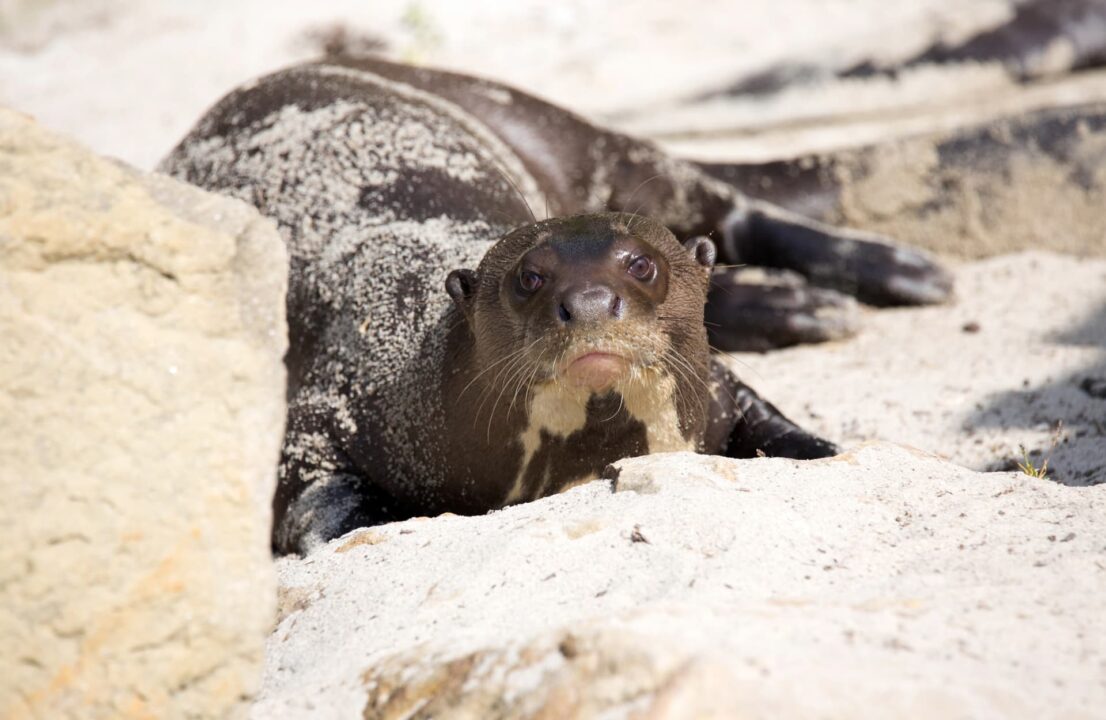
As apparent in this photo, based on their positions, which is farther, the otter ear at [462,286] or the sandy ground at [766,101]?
the sandy ground at [766,101]

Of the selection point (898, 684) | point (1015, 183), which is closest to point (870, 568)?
point (898, 684)

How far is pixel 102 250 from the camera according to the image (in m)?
2.44

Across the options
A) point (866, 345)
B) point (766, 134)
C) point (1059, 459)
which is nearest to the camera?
point (1059, 459)

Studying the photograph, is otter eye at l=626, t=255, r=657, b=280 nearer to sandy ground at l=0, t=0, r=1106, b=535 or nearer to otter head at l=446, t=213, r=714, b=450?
otter head at l=446, t=213, r=714, b=450

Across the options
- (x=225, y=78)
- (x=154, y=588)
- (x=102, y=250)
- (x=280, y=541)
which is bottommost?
(x=280, y=541)

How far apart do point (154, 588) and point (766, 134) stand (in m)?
5.92

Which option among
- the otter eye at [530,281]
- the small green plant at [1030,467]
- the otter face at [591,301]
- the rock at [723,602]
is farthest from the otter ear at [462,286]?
the small green plant at [1030,467]

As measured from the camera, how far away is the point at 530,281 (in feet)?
11.8

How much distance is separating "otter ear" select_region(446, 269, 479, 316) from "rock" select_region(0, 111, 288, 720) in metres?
1.37

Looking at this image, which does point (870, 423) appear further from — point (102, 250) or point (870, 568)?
point (102, 250)

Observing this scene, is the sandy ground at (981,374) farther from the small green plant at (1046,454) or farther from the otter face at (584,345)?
the otter face at (584,345)

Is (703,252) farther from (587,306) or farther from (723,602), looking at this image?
(723,602)

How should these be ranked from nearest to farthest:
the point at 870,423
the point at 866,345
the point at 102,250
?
the point at 102,250, the point at 870,423, the point at 866,345

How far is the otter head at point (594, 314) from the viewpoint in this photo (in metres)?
3.38
